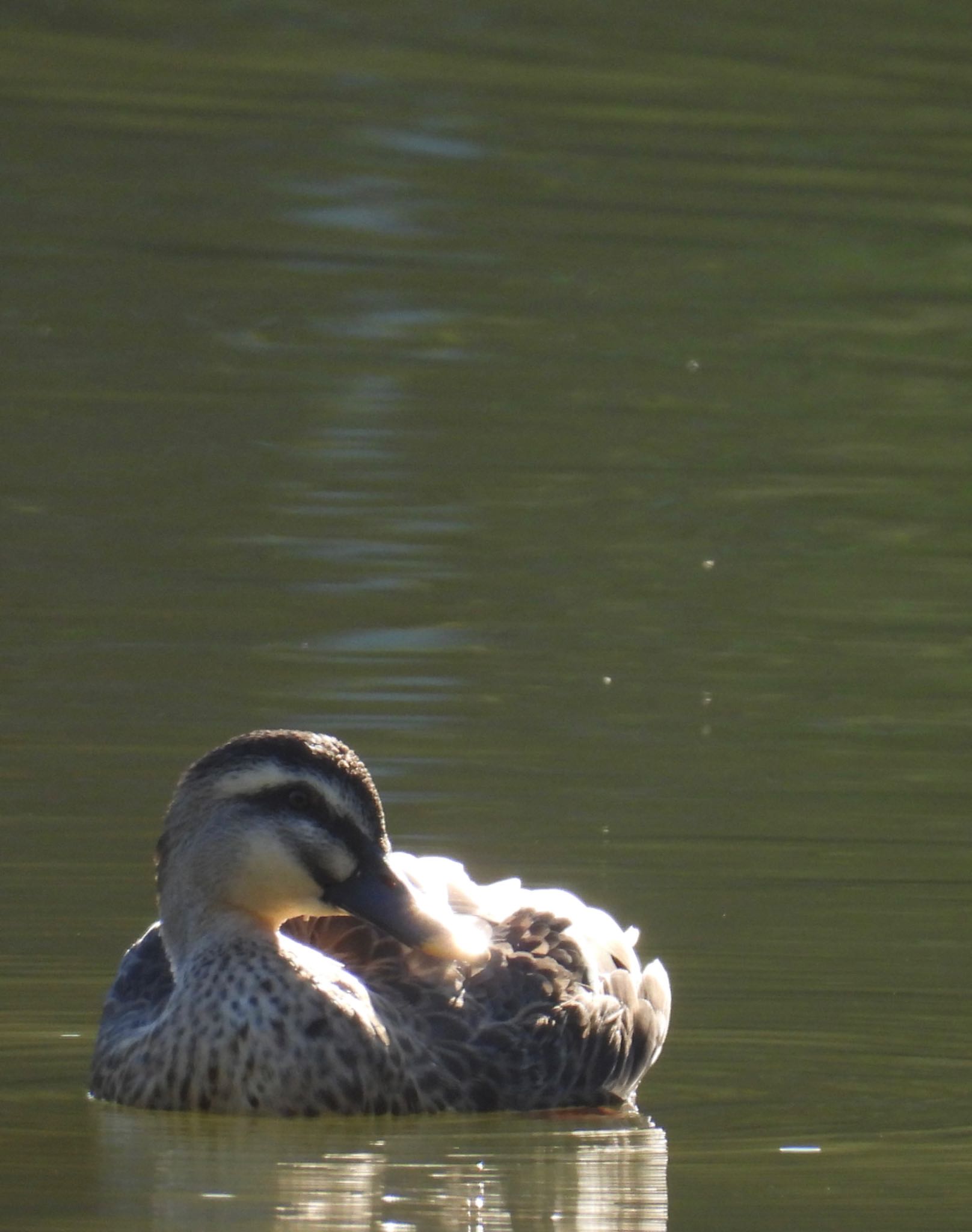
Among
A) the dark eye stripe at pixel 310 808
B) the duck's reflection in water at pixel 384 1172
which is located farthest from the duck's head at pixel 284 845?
the duck's reflection in water at pixel 384 1172

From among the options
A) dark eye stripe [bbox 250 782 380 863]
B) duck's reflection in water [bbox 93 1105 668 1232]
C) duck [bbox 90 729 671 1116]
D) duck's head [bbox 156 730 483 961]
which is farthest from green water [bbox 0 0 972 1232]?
dark eye stripe [bbox 250 782 380 863]

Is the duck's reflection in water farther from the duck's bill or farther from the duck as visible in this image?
the duck's bill

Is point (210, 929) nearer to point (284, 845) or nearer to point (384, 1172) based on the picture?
point (284, 845)

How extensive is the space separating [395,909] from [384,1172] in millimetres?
960

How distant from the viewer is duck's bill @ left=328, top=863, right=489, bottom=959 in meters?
8.57

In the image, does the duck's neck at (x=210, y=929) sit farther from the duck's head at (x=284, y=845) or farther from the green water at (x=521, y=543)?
the green water at (x=521, y=543)

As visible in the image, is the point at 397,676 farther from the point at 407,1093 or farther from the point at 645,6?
the point at 645,6

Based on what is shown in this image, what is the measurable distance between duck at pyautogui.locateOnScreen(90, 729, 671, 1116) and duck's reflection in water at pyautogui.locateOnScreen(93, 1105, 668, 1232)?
0.10m

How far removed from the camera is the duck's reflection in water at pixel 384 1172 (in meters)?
7.32

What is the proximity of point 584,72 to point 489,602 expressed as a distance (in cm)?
1267

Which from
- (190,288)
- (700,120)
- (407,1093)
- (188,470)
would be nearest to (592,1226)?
(407,1093)

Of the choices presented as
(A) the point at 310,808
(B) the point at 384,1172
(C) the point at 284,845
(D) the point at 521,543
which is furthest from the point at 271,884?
(D) the point at 521,543

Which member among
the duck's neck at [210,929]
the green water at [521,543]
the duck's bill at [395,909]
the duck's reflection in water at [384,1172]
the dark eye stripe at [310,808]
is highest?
the dark eye stripe at [310,808]

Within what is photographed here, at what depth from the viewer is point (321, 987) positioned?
851cm
